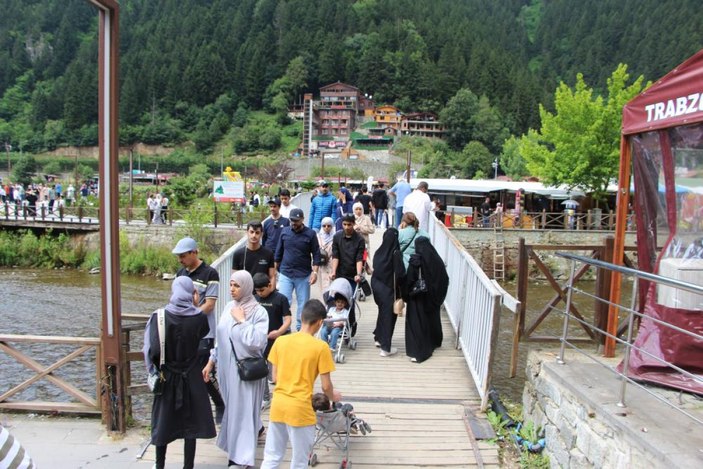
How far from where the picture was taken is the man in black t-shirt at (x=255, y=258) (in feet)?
19.4

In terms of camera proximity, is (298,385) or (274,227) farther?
(274,227)

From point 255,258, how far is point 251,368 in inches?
77.8

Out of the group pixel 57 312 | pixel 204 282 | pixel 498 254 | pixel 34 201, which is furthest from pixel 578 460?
pixel 34 201

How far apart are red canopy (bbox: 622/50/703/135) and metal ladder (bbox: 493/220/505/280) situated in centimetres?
2059

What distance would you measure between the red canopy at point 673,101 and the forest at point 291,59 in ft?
362

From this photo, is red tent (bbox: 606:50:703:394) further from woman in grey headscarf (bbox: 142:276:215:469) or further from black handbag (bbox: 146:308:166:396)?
black handbag (bbox: 146:308:166:396)

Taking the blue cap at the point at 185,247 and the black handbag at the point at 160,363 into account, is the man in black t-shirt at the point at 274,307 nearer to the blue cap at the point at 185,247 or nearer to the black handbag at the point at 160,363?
the blue cap at the point at 185,247

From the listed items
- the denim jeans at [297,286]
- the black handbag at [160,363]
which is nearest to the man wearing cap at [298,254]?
the denim jeans at [297,286]

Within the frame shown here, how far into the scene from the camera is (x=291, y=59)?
145875mm

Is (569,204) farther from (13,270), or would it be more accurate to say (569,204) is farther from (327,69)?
(327,69)

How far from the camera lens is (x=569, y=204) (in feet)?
97.3

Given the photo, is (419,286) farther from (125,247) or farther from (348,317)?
(125,247)

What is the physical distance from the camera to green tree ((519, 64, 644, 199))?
30.5 meters

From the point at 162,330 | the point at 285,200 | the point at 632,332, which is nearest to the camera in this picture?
the point at 162,330
